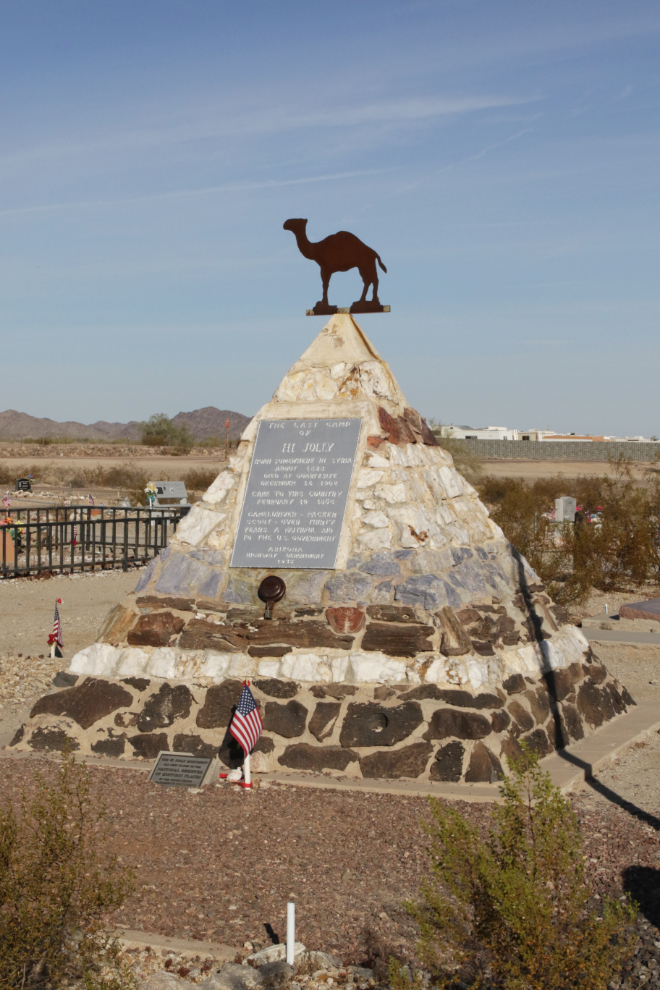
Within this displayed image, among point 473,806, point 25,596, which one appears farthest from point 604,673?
point 25,596

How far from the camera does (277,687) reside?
6734 millimetres

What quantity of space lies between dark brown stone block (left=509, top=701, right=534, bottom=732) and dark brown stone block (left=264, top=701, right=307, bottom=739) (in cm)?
140

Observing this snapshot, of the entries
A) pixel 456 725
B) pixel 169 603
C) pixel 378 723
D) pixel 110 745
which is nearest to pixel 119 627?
pixel 169 603

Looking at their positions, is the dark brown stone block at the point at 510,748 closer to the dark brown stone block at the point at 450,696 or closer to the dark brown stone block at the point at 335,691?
the dark brown stone block at the point at 450,696

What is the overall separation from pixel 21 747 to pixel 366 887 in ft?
10.6

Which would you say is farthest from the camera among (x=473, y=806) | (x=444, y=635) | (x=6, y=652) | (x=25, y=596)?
(x=25, y=596)

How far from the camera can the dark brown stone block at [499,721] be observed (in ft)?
21.3

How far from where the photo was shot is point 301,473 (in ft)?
25.0

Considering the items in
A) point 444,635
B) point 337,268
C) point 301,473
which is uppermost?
point 337,268

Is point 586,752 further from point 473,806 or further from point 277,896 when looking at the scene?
point 277,896

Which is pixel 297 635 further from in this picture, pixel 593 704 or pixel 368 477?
pixel 593 704

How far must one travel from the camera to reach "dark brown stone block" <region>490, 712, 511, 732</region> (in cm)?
650

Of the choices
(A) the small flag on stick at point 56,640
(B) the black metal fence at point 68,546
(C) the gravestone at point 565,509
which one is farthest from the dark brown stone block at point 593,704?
(C) the gravestone at point 565,509

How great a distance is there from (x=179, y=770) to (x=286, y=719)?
76cm
